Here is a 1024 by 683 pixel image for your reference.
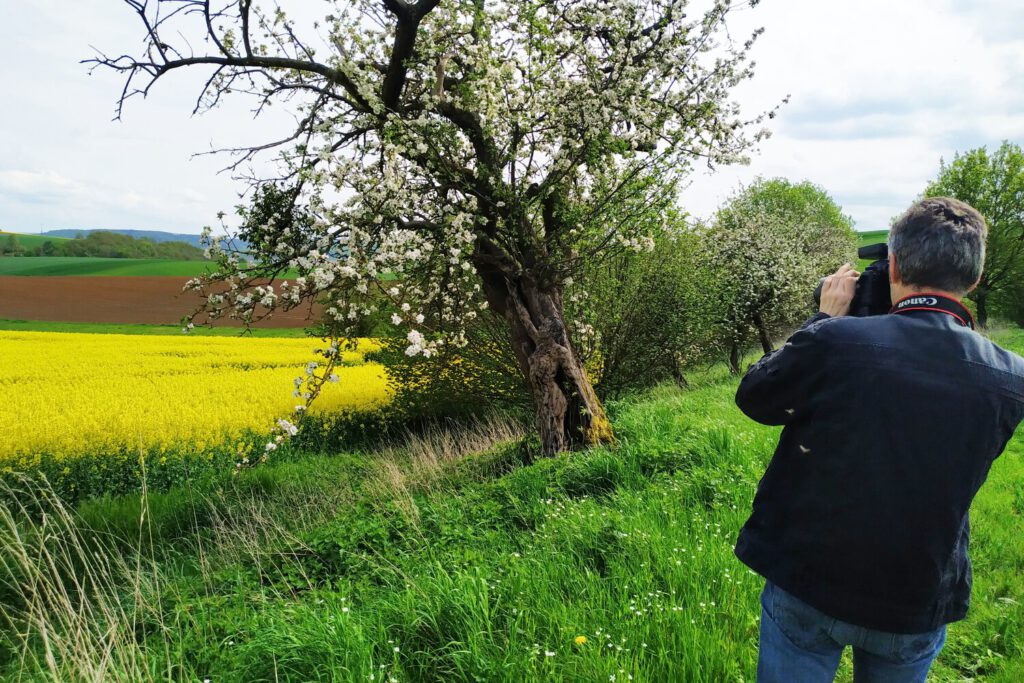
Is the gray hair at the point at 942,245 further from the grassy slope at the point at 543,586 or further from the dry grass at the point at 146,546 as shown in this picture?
the dry grass at the point at 146,546

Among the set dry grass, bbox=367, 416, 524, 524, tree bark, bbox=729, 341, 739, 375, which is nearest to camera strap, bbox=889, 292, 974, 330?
dry grass, bbox=367, 416, 524, 524

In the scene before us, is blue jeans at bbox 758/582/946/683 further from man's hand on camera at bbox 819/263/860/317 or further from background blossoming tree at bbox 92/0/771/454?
background blossoming tree at bbox 92/0/771/454

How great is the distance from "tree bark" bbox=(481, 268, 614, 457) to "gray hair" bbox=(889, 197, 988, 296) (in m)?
6.44

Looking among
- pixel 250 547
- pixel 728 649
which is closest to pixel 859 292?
pixel 728 649

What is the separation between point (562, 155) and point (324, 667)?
600cm

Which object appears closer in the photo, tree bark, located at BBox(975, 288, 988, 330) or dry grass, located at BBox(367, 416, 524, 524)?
dry grass, located at BBox(367, 416, 524, 524)

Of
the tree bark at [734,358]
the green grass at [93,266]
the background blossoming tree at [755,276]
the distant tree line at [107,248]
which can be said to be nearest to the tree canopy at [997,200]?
the background blossoming tree at [755,276]

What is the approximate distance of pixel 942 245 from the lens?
5.78ft

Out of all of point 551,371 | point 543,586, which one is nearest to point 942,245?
point 543,586

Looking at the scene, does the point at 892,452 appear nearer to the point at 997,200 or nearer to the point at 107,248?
the point at 997,200

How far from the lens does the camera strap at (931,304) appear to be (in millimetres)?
1794

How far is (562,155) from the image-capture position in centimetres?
725

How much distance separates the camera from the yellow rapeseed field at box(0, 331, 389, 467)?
429 inches

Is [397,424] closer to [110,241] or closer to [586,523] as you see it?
[586,523]
